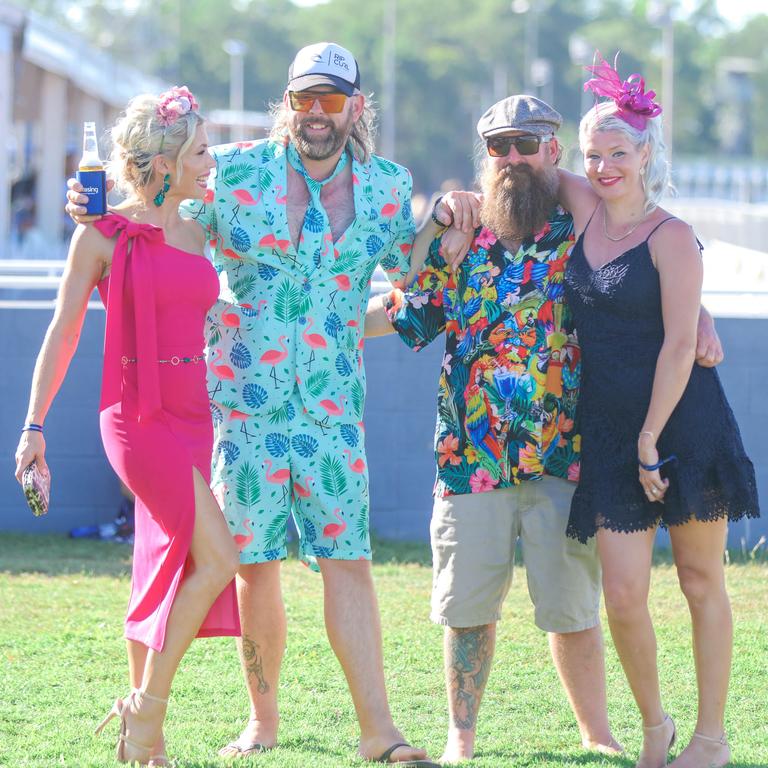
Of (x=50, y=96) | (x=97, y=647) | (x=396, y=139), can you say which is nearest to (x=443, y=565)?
(x=97, y=647)

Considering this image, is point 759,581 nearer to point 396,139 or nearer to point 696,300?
point 696,300

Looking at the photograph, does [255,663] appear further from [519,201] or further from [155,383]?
[519,201]

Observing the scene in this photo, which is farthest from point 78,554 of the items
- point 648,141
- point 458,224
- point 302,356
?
point 648,141

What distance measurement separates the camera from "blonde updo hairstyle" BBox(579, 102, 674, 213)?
14.5ft

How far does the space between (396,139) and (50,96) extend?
10002 cm

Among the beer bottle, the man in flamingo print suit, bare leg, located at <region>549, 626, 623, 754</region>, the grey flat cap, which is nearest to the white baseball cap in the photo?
the man in flamingo print suit

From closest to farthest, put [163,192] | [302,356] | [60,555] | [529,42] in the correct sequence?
1. [163,192]
2. [302,356]
3. [60,555]
4. [529,42]

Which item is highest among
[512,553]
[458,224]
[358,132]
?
[358,132]

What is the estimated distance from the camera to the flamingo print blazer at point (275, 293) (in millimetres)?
4660

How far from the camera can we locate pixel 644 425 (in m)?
4.36

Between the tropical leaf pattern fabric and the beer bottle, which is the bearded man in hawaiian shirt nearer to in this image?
the tropical leaf pattern fabric

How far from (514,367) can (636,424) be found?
430 millimetres

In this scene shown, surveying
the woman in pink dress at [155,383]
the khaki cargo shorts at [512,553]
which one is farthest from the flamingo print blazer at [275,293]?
the khaki cargo shorts at [512,553]

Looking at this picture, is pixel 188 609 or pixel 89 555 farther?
pixel 89 555
